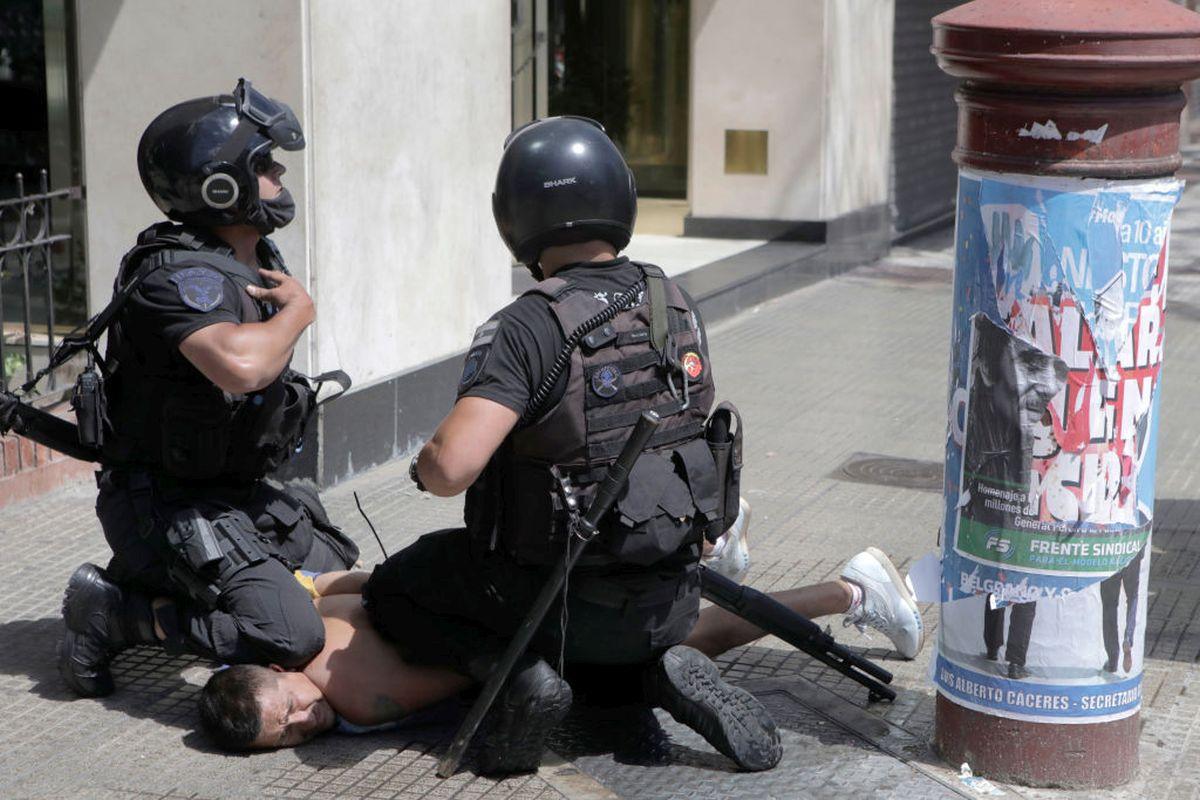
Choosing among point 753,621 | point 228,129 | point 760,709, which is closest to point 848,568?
point 753,621

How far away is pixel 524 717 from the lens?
3822 mm

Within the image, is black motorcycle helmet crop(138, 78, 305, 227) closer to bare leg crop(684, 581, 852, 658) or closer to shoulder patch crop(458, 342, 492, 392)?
shoulder patch crop(458, 342, 492, 392)

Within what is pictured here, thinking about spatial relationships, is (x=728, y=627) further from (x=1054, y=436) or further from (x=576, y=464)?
(x=1054, y=436)

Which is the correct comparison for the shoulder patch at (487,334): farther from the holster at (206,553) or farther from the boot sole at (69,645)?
the boot sole at (69,645)

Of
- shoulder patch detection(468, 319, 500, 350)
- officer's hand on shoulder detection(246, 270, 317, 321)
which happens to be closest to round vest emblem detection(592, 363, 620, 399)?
shoulder patch detection(468, 319, 500, 350)

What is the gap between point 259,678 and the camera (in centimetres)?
401

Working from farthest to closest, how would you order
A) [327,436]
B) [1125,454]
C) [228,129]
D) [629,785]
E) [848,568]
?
1. [327,436]
2. [848,568]
3. [228,129]
4. [629,785]
5. [1125,454]

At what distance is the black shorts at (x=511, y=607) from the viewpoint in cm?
392

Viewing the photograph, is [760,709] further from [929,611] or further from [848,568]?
[929,611]

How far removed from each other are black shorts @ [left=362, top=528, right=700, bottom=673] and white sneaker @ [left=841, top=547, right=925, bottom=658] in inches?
30.5

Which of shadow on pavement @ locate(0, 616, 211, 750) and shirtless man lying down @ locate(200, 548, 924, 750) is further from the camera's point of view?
shadow on pavement @ locate(0, 616, 211, 750)

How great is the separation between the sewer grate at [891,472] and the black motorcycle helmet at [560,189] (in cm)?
308

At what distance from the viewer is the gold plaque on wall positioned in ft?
38.9

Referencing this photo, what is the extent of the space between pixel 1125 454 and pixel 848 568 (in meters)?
1.20
